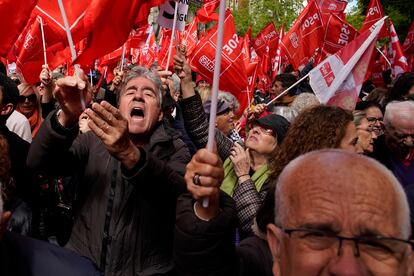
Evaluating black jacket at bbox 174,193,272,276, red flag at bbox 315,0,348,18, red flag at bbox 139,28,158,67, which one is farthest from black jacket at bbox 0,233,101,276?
red flag at bbox 139,28,158,67

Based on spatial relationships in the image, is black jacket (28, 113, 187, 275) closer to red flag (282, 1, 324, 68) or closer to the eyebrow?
the eyebrow

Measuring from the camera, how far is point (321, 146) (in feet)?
10.9

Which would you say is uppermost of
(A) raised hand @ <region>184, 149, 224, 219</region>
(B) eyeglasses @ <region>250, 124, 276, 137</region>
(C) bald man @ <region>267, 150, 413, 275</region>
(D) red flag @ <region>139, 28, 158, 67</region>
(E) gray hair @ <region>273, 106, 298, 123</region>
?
(D) red flag @ <region>139, 28, 158, 67</region>

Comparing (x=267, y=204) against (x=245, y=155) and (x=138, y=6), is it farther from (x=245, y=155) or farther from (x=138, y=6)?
(x=138, y=6)

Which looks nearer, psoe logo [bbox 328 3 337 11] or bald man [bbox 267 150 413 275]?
bald man [bbox 267 150 413 275]

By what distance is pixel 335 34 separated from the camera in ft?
32.7

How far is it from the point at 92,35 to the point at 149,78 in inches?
21.2

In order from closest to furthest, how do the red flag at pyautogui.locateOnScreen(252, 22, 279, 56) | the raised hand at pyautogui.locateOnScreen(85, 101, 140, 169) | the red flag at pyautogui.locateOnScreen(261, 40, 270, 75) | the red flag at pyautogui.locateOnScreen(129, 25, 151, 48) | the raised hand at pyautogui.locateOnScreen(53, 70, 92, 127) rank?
the raised hand at pyautogui.locateOnScreen(85, 101, 140, 169)
the raised hand at pyautogui.locateOnScreen(53, 70, 92, 127)
the red flag at pyautogui.locateOnScreen(129, 25, 151, 48)
the red flag at pyautogui.locateOnScreen(261, 40, 270, 75)
the red flag at pyautogui.locateOnScreen(252, 22, 279, 56)

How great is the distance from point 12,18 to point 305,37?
692cm

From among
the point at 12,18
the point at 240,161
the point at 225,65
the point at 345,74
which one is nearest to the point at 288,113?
the point at 345,74

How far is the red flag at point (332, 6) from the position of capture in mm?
10758

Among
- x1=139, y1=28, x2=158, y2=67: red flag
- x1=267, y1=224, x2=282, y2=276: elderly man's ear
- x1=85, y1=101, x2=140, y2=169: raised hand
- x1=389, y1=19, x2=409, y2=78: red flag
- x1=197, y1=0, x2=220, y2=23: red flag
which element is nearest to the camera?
x1=267, y1=224, x2=282, y2=276: elderly man's ear

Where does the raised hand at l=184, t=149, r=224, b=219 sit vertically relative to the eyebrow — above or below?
above

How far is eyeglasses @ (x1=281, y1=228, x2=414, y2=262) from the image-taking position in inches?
71.4
